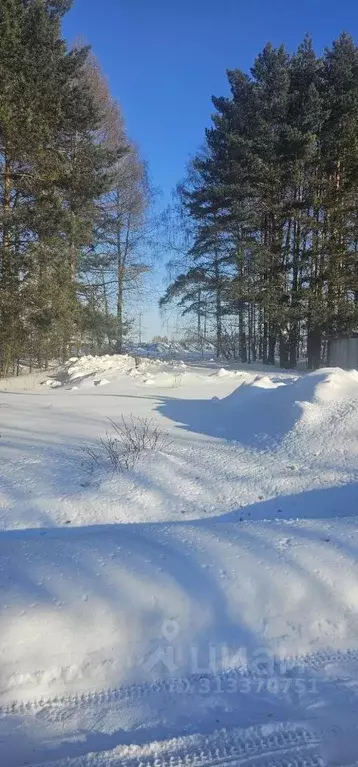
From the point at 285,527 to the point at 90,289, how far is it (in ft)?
53.9

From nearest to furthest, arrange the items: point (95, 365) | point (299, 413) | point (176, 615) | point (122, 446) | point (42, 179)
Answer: point (176, 615) < point (122, 446) < point (299, 413) < point (42, 179) < point (95, 365)

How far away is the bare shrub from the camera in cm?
570

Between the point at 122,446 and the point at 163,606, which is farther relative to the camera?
the point at 122,446

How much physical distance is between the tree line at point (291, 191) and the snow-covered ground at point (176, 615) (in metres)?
15.1

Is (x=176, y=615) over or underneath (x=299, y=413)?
underneath

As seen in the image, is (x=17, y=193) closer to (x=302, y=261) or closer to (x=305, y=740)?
(x=302, y=261)

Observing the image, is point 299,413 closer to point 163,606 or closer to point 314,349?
point 163,606

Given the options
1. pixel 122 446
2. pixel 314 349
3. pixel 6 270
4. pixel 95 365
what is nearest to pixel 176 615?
pixel 122 446

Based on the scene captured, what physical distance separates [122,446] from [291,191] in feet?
58.1

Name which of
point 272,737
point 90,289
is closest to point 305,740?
point 272,737

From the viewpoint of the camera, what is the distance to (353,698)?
2.42 m

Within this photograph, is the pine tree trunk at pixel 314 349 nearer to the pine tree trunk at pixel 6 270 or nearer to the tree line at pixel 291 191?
the tree line at pixel 291 191

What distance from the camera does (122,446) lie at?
21.2 ft

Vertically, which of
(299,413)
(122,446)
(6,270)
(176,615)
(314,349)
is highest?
(6,270)
